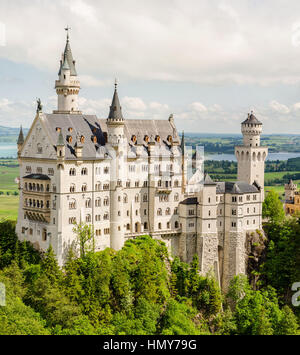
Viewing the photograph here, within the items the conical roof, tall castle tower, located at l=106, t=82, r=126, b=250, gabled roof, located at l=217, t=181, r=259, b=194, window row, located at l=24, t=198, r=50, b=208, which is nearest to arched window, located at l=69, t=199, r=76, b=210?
window row, located at l=24, t=198, r=50, b=208

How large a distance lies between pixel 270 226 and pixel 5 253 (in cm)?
5030

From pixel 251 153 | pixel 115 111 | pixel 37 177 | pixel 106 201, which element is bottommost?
Result: pixel 106 201

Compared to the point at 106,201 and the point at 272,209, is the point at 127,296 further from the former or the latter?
the point at 272,209

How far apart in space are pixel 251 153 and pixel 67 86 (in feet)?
121

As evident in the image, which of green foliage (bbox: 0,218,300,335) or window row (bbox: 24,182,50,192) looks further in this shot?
window row (bbox: 24,182,50,192)

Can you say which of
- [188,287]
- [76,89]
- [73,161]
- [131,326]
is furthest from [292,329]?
[76,89]

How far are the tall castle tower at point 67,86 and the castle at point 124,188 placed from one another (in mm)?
169

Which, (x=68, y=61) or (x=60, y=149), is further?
(x=68, y=61)

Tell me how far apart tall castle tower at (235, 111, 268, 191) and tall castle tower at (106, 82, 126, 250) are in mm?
30198

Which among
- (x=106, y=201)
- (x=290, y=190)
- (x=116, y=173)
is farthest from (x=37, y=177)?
(x=290, y=190)

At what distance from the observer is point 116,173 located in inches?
3684

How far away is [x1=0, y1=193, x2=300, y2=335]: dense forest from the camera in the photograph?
79.5 metres

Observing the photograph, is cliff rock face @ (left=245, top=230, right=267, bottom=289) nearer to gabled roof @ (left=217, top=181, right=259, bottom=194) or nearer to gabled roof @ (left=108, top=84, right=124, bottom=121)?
gabled roof @ (left=217, top=181, right=259, bottom=194)

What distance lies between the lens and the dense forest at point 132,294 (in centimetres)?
7950
